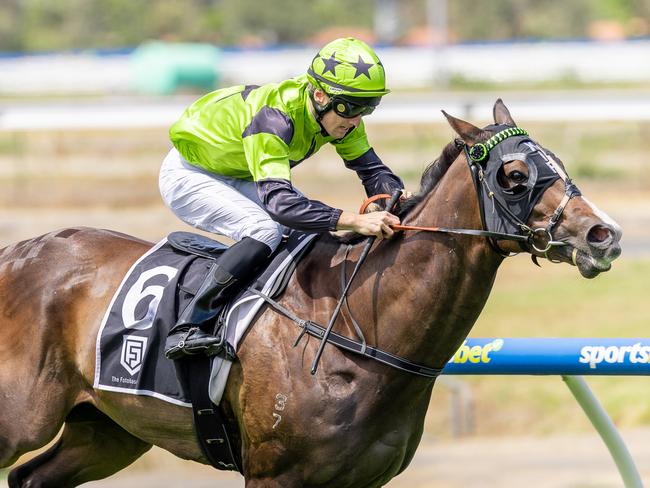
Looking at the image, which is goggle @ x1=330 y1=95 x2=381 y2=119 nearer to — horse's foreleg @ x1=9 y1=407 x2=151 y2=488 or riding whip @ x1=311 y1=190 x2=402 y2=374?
riding whip @ x1=311 y1=190 x2=402 y2=374

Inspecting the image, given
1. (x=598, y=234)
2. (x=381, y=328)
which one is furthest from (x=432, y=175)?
(x=598, y=234)

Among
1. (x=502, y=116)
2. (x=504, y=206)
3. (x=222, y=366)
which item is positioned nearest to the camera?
(x=504, y=206)

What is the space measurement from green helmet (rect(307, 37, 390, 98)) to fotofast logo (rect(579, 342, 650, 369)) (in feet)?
4.91

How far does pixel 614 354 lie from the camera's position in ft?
15.5

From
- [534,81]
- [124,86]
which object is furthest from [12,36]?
[534,81]

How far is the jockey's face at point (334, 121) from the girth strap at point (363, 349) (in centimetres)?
72

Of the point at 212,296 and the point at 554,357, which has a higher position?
the point at 554,357

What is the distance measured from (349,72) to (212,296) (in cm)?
97

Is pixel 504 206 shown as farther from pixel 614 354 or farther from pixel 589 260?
pixel 614 354

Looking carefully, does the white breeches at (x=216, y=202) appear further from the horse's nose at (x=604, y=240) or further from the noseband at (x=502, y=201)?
the horse's nose at (x=604, y=240)

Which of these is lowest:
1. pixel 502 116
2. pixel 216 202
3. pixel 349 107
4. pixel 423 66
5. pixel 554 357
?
pixel 216 202

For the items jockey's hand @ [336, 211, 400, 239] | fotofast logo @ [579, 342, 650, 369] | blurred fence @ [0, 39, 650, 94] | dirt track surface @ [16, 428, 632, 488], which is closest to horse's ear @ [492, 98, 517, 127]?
jockey's hand @ [336, 211, 400, 239]

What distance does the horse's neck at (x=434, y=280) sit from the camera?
389cm

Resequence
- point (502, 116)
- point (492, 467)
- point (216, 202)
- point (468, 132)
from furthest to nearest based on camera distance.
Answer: point (492, 467), point (216, 202), point (502, 116), point (468, 132)
